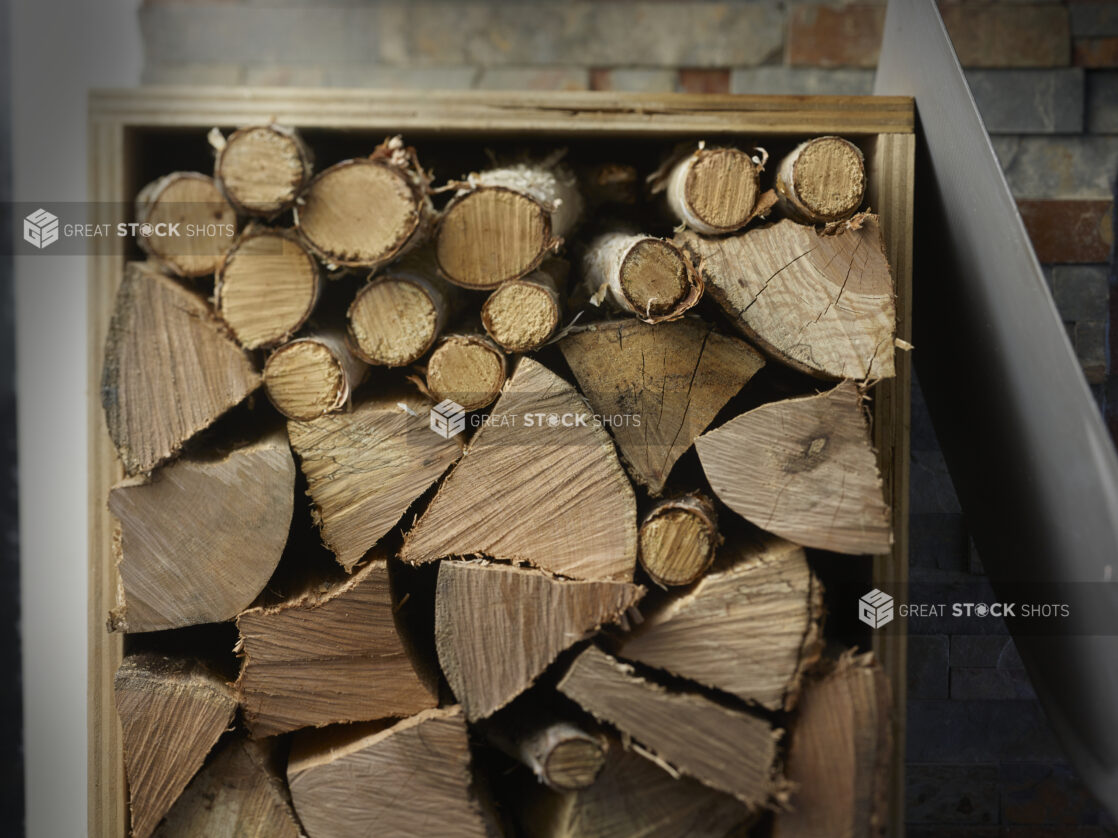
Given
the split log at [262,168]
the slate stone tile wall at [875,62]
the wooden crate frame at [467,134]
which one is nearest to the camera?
the split log at [262,168]

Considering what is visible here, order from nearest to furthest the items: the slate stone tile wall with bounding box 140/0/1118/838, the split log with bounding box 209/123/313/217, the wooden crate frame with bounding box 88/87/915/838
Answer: the split log with bounding box 209/123/313/217 → the wooden crate frame with bounding box 88/87/915/838 → the slate stone tile wall with bounding box 140/0/1118/838

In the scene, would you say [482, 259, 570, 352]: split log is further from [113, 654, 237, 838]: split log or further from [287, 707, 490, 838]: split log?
[113, 654, 237, 838]: split log

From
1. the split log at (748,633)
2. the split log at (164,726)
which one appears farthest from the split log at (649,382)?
the split log at (164,726)

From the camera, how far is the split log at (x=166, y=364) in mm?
833

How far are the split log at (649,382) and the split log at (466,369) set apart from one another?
0.28 feet

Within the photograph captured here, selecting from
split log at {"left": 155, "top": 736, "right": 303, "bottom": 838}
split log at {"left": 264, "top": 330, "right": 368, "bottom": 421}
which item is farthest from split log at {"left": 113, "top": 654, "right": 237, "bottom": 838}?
split log at {"left": 264, "top": 330, "right": 368, "bottom": 421}

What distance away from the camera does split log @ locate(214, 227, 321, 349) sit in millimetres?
827

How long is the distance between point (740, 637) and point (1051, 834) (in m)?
0.93

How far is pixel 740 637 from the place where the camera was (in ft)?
2.71

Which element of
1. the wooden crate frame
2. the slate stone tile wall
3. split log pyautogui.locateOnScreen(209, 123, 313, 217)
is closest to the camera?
split log pyautogui.locateOnScreen(209, 123, 313, 217)

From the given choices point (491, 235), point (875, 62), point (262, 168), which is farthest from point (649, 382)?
point (875, 62)

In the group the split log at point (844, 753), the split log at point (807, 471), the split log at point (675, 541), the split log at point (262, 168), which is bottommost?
the split log at point (844, 753)

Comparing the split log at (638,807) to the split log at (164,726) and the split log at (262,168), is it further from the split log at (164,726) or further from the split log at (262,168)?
the split log at (262,168)

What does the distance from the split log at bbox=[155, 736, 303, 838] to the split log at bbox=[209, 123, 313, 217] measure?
0.65 meters
